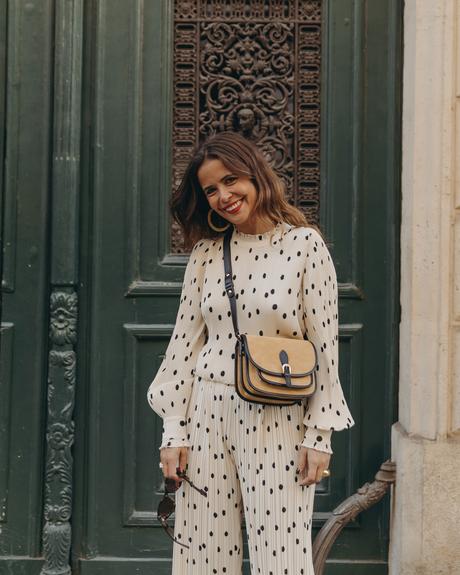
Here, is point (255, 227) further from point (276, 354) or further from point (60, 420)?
point (60, 420)

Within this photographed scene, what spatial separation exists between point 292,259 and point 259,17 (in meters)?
1.90

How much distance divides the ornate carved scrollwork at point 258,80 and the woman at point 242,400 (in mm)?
1394

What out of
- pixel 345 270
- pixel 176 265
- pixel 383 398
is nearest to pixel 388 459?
pixel 383 398

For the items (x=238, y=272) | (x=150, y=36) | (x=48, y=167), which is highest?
(x=150, y=36)

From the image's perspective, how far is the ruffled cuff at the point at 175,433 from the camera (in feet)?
9.67

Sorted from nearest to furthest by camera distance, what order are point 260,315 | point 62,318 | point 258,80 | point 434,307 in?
point 260,315
point 434,307
point 62,318
point 258,80

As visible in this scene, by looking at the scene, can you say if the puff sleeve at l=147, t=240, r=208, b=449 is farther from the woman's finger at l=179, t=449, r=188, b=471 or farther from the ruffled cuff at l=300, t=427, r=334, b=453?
the ruffled cuff at l=300, t=427, r=334, b=453

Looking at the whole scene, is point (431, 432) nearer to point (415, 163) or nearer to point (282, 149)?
point (415, 163)

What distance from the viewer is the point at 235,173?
9.37 feet

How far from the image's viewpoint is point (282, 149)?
4.36 meters

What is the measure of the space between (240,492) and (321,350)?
513 millimetres

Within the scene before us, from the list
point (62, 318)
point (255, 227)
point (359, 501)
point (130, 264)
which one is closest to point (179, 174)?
point (130, 264)

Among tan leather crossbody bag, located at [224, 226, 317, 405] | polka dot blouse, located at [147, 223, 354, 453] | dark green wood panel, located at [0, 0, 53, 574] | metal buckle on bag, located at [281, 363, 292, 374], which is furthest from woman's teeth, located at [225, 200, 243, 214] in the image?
dark green wood panel, located at [0, 0, 53, 574]

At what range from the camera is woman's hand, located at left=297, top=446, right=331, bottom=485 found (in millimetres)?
2771
